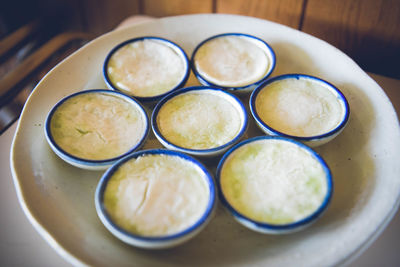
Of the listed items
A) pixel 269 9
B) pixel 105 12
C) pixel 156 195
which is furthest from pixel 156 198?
pixel 105 12

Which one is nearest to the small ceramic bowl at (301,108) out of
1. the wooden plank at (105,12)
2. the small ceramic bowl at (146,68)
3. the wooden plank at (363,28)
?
the small ceramic bowl at (146,68)

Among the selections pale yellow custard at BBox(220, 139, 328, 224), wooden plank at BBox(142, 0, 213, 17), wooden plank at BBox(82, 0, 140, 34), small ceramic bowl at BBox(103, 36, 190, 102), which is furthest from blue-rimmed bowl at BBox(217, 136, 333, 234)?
wooden plank at BBox(82, 0, 140, 34)

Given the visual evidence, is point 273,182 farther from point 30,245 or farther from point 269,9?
point 269,9

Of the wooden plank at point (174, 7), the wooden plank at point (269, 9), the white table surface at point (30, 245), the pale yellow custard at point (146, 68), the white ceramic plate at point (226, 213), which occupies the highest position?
the wooden plank at point (269, 9)

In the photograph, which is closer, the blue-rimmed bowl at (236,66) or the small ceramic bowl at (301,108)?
the small ceramic bowl at (301,108)

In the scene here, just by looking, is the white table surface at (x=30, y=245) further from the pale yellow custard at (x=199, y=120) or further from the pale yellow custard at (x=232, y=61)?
the pale yellow custard at (x=232, y=61)

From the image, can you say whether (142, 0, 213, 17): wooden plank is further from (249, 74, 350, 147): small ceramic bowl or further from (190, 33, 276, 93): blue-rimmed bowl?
(249, 74, 350, 147): small ceramic bowl

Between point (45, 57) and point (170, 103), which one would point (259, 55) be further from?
point (45, 57)

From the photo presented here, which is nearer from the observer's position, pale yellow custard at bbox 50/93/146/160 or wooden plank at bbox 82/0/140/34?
pale yellow custard at bbox 50/93/146/160
